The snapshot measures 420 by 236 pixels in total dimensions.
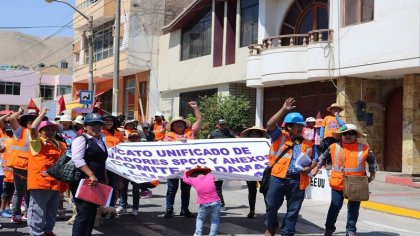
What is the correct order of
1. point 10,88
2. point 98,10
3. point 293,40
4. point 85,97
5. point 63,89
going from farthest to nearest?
1. point 10,88
2. point 63,89
3. point 98,10
4. point 85,97
5. point 293,40

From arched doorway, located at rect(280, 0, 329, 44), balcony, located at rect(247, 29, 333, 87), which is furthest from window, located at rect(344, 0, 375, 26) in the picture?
arched doorway, located at rect(280, 0, 329, 44)

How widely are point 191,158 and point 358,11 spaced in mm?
11921

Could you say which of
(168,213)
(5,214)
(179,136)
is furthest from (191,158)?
(5,214)

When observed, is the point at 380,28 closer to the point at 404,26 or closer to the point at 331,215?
the point at 404,26

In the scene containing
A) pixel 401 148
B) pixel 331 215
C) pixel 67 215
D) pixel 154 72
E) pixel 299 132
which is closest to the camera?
pixel 299 132

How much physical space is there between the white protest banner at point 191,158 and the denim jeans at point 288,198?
3.38 ft

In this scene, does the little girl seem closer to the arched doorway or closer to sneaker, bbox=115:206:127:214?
sneaker, bbox=115:206:127:214

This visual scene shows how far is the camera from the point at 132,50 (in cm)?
3344

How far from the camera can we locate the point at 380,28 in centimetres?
1770

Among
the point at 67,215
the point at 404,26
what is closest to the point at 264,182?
the point at 67,215

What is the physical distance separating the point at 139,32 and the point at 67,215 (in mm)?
24574

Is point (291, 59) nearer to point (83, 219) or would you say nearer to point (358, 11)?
point (358, 11)

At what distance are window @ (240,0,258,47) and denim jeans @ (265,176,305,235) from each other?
57.4 feet

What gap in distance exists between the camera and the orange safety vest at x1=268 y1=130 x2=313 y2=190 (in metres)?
7.62
